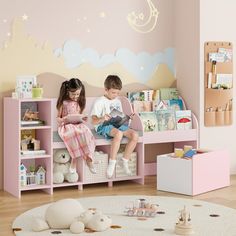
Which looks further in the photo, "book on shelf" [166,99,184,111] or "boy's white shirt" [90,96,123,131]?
"book on shelf" [166,99,184,111]

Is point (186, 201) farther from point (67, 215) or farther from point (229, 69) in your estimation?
point (229, 69)

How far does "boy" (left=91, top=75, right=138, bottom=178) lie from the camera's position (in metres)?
5.30

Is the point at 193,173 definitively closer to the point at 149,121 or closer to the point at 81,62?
the point at 149,121

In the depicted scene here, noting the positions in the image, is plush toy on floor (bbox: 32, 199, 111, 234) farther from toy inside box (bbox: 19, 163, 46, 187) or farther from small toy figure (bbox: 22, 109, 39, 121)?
small toy figure (bbox: 22, 109, 39, 121)

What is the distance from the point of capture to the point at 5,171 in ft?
17.0

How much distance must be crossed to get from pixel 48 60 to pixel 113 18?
2.47 ft

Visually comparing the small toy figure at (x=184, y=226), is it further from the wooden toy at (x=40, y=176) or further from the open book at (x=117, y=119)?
the open book at (x=117, y=119)

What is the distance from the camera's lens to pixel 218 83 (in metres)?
5.89

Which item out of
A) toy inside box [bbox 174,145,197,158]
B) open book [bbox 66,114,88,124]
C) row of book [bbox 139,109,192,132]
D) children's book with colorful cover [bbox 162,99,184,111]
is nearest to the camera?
toy inside box [bbox 174,145,197,158]

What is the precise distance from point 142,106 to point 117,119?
44 centimetres

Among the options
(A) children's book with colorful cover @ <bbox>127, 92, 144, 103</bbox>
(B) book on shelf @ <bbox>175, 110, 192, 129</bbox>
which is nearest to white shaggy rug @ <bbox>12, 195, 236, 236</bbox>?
(B) book on shelf @ <bbox>175, 110, 192, 129</bbox>

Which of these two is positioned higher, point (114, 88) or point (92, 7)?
point (92, 7)

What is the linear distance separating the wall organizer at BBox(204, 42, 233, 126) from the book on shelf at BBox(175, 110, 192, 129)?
157 millimetres

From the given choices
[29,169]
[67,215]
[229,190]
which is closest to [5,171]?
[29,169]
